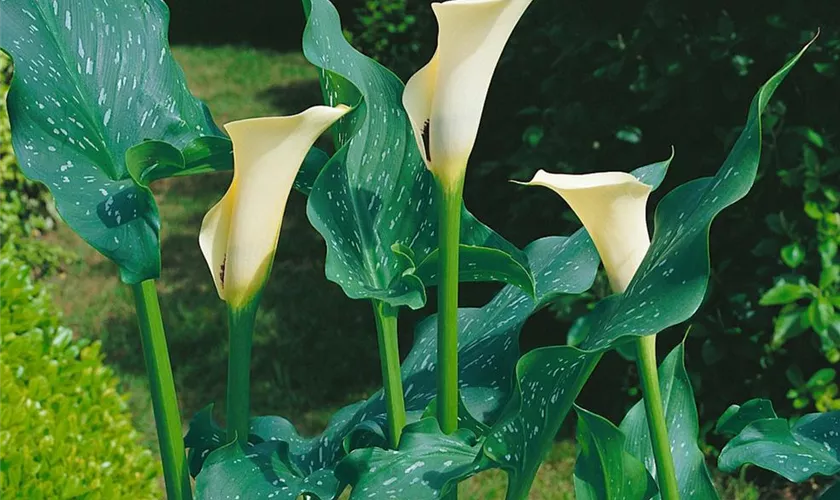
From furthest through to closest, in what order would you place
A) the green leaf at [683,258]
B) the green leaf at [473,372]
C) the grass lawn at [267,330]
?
the grass lawn at [267,330] → the green leaf at [473,372] → the green leaf at [683,258]

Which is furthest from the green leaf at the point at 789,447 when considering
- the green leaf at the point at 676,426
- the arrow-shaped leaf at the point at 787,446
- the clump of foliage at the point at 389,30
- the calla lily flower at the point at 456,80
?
the clump of foliage at the point at 389,30

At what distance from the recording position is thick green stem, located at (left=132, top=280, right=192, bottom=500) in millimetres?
893

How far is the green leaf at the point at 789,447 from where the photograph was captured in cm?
85

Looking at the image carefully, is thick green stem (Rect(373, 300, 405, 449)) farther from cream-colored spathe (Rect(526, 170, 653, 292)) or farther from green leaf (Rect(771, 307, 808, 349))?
green leaf (Rect(771, 307, 808, 349))

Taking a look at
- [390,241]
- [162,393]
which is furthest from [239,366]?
[390,241]

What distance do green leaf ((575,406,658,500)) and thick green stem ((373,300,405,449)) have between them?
149mm

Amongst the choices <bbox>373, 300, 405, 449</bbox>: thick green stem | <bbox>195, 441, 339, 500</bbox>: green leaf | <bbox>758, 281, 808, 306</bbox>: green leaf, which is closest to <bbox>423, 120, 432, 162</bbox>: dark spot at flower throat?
<bbox>373, 300, 405, 449</bbox>: thick green stem

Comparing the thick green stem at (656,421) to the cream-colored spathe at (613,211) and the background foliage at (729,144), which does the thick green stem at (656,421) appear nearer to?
the cream-colored spathe at (613,211)

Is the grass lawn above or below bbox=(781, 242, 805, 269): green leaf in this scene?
below

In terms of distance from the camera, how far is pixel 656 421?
2.67 feet

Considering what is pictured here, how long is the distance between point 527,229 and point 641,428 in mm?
2533

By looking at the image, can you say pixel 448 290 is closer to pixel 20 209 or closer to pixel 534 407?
pixel 534 407

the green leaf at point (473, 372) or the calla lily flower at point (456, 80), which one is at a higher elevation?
the calla lily flower at point (456, 80)

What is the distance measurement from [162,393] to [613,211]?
40 centimetres
